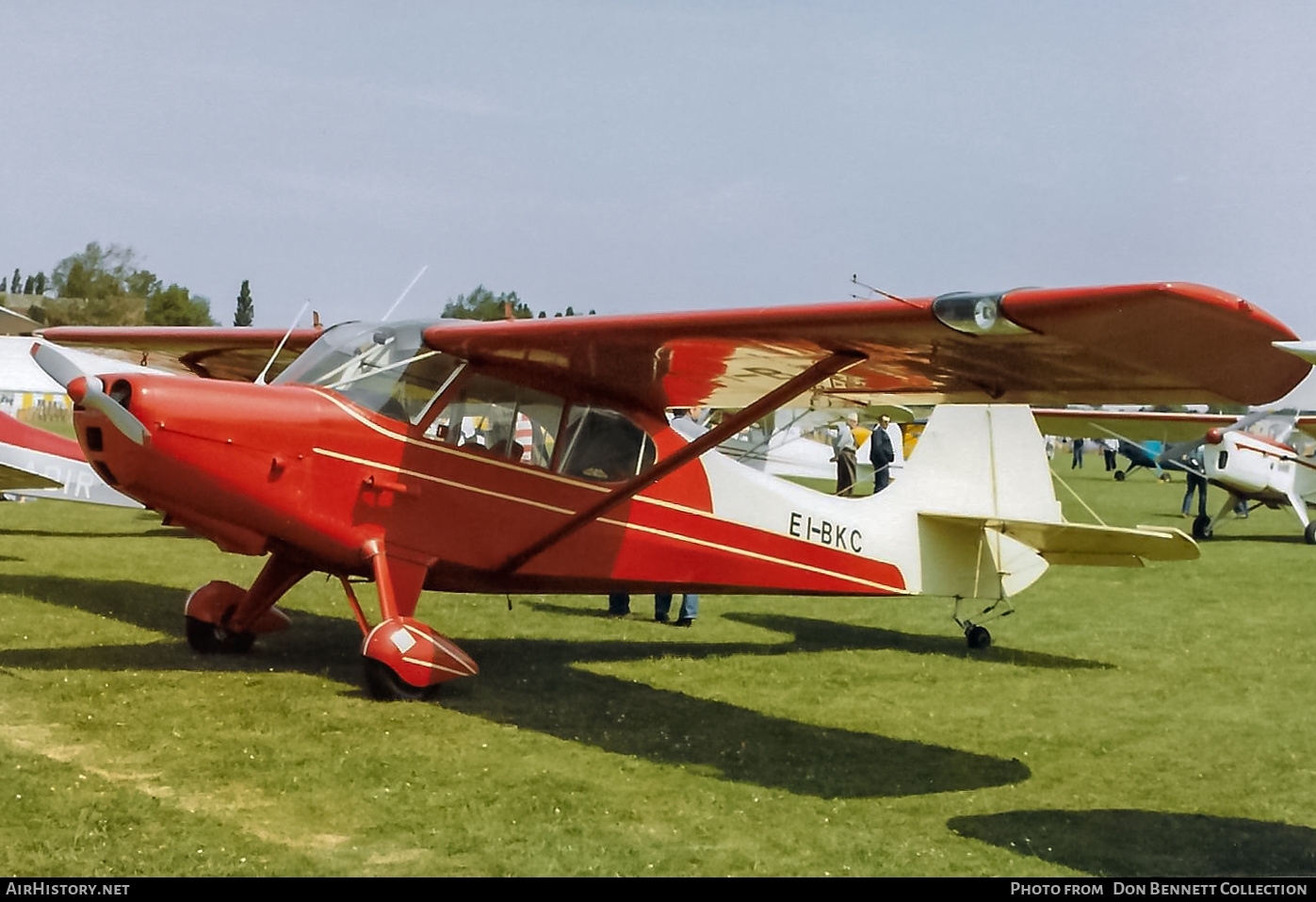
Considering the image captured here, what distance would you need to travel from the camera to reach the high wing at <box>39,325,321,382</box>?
941cm

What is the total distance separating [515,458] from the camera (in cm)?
757

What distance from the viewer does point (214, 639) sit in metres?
8.06

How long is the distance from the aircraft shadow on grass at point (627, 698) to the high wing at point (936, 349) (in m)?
1.94

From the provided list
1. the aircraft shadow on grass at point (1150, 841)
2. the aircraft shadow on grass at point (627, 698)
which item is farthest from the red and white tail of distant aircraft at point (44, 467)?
the aircraft shadow on grass at point (1150, 841)

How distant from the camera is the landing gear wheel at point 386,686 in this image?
682cm

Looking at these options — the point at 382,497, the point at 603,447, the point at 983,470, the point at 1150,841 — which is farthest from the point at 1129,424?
the point at 1150,841

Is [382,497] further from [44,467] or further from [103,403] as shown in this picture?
[44,467]

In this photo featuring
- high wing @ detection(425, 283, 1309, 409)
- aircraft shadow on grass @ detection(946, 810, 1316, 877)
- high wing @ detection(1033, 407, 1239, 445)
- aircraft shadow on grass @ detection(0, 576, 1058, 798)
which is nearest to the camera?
aircraft shadow on grass @ detection(946, 810, 1316, 877)

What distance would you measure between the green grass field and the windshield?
5.63ft

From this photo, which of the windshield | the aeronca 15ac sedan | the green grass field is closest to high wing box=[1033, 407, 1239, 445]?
the green grass field

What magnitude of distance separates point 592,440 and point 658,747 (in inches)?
92.5

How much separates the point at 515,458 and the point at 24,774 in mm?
3294

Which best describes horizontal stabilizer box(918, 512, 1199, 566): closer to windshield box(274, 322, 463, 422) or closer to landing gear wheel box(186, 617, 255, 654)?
windshield box(274, 322, 463, 422)
